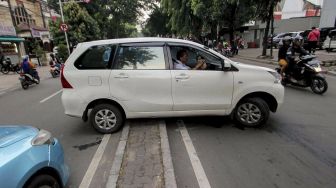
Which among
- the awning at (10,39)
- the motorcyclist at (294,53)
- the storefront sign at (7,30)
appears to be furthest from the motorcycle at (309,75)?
the storefront sign at (7,30)

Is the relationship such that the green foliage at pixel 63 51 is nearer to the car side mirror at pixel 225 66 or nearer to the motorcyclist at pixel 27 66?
the motorcyclist at pixel 27 66

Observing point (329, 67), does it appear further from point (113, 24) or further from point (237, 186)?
point (113, 24)

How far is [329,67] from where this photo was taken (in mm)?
12781

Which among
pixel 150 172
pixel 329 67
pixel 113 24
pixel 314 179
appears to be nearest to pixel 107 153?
pixel 150 172

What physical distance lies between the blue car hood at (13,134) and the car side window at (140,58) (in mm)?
2255

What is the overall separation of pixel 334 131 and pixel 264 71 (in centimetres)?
171

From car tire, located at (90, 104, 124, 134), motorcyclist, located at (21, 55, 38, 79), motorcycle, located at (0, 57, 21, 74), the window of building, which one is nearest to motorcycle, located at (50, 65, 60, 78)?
motorcyclist, located at (21, 55, 38, 79)

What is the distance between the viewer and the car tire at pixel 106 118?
5145 millimetres

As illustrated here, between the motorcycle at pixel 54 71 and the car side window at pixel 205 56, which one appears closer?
the car side window at pixel 205 56

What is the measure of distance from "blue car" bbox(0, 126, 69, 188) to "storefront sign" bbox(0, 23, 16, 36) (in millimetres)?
23307

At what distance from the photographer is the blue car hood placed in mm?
2643

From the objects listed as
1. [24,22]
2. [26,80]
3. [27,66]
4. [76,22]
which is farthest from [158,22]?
[26,80]

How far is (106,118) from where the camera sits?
5.21 meters

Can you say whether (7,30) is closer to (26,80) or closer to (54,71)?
(54,71)
